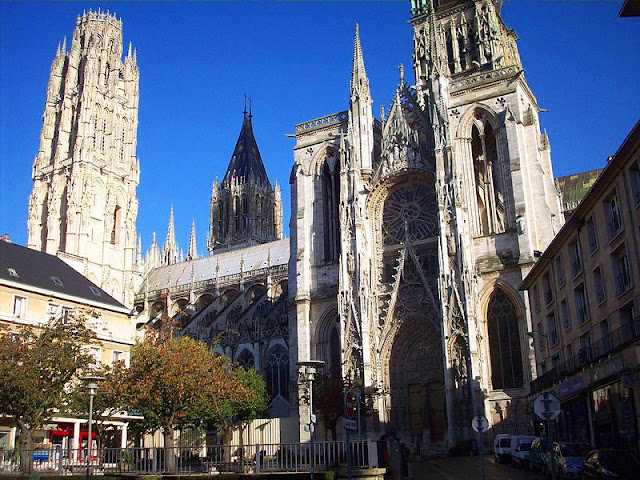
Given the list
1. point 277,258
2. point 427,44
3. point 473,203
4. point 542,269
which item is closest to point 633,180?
point 542,269

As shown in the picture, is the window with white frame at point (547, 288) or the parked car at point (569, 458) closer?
the parked car at point (569, 458)

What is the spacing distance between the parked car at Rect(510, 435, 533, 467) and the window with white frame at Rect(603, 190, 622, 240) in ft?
25.3

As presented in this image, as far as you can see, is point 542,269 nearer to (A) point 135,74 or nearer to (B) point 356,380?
(B) point 356,380

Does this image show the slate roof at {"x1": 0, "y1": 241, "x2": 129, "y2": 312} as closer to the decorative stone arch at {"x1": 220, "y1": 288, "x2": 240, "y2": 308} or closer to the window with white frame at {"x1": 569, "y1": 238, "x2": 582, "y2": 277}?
the decorative stone arch at {"x1": 220, "y1": 288, "x2": 240, "y2": 308}

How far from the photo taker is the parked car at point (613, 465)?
647 inches

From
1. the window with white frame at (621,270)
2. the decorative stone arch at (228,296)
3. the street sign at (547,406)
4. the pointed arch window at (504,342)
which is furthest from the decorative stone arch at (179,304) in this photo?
the street sign at (547,406)

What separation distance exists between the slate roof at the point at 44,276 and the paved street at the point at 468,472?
64.2ft

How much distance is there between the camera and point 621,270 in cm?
2336

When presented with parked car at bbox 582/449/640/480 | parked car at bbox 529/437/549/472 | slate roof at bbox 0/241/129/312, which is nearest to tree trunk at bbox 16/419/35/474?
slate roof at bbox 0/241/129/312

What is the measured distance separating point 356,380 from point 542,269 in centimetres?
1167

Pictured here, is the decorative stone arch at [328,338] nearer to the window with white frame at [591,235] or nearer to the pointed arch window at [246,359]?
the pointed arch window at [246,359]

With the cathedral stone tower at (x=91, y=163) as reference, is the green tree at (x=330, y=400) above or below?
below

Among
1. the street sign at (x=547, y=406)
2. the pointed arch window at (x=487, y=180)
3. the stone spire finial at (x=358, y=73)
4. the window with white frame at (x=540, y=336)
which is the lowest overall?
the street sign at (x=547, y=406)

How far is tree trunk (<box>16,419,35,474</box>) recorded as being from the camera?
2210 centimetres
